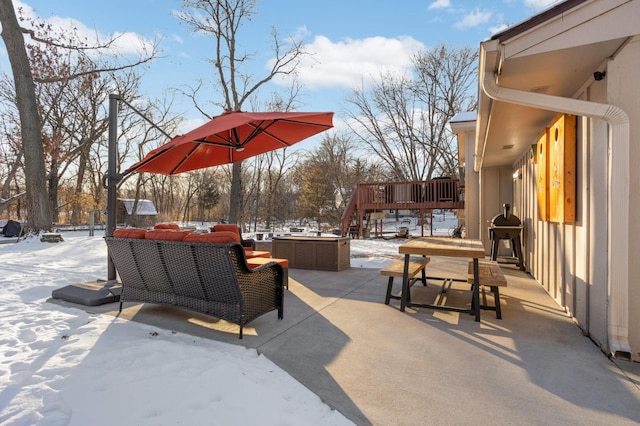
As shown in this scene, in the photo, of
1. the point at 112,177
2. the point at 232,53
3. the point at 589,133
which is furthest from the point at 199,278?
the point at 232,53

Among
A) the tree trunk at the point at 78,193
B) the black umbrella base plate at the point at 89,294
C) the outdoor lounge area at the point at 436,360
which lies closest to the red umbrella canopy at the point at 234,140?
the black umbrella base plate at the point at 89,294

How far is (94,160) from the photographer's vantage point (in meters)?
22.7

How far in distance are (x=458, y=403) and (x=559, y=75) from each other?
2972 mm

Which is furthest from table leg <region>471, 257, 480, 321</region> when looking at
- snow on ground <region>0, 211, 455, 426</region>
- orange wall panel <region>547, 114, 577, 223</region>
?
snow on ground <region>0, 211, 455, 426</region>

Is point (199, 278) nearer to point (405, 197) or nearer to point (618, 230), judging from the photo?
point (618, 230)

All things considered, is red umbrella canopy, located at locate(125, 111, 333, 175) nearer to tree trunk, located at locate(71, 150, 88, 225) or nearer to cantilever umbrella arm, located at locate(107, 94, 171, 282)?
cantilever umbrella arm, located at locate(107, 94, 171, 282)

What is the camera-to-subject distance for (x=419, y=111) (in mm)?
23312

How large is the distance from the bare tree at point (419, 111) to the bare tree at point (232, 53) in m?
9.91

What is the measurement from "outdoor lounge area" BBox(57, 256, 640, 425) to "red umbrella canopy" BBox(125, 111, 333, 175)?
197 centimetres

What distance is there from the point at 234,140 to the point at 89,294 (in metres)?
2.86

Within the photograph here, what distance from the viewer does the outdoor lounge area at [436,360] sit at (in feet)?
6.51

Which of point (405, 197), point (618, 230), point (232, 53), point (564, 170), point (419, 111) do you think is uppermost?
point (419, 111)

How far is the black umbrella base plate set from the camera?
12.8ft

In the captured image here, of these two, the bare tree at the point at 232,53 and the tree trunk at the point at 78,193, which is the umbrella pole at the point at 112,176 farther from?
the tree trunk at the point at 78,193
